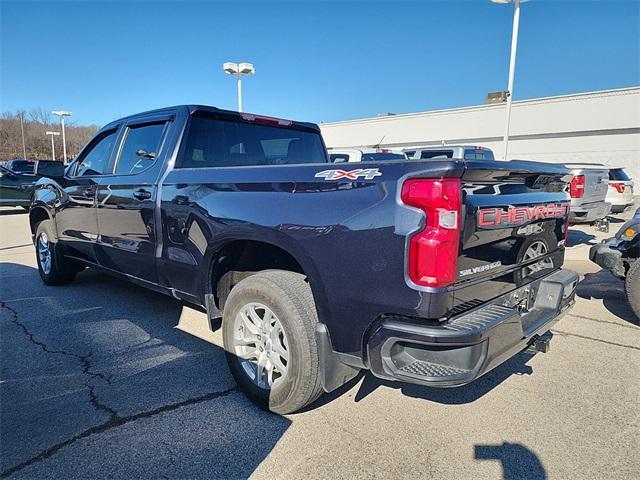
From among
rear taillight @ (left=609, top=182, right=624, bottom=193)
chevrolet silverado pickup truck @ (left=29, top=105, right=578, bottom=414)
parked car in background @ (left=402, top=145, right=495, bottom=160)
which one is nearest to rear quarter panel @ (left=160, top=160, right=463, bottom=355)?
A: chevrolet silverado pickup truck @ (left=29, top=105, right=578, bottom=414)

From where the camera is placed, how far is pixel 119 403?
285cm

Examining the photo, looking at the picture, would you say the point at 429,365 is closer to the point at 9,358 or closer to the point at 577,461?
the point at 577,461

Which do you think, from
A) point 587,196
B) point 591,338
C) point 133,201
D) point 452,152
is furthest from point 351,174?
point 452,152

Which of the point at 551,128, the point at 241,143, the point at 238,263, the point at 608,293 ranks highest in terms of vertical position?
the point at 551,128

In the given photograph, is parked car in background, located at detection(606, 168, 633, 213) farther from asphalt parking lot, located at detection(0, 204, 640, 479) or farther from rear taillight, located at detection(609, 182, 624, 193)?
asphalt parking lot, located at detection(0, 204, 640, 479)

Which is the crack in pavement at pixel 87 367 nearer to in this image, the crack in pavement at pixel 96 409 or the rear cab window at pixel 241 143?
the crack in pavement at pixel 96 409

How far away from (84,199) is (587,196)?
8.42 metres

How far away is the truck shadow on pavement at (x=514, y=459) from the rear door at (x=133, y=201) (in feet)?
9.11

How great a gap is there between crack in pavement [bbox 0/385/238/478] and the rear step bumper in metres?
1.34

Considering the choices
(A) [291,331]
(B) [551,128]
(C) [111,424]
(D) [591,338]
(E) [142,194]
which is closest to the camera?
(A) [291,331]

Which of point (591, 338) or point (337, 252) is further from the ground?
point (337, 252)

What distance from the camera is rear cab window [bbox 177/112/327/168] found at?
3.56 m

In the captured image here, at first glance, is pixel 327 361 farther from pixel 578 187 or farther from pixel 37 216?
pixel 578 187

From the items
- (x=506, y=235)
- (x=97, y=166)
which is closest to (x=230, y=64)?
(x=97, y=166)
